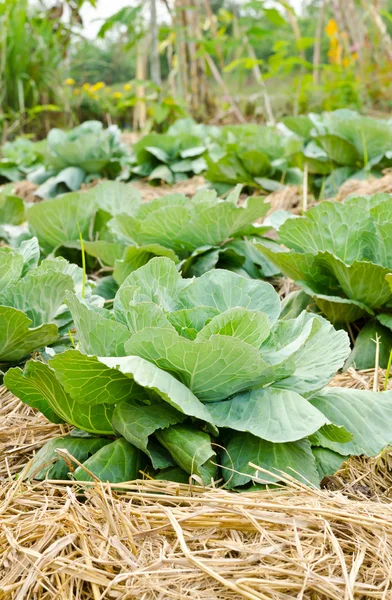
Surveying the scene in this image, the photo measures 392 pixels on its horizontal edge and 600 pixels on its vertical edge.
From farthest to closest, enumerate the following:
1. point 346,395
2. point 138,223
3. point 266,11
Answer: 1. point 266,11
2. point 138,223
3. point 346,395

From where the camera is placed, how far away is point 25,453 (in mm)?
1363

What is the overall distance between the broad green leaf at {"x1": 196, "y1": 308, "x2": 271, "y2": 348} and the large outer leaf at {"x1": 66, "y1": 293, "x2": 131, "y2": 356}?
155 millimetres

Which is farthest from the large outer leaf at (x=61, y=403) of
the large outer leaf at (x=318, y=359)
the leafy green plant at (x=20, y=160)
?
the leafy green plant at (x=20, y=160)

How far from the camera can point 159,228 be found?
2082mm

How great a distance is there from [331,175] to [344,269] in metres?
1.65

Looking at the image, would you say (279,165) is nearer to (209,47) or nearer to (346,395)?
(209,47)

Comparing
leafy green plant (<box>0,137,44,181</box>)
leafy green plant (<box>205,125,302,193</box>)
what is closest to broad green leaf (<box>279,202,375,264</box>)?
leafy green plant (<box>205,125,302,193</box>)

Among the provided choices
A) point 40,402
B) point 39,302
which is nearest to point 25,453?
point 40,402

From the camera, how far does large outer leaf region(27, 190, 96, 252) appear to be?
2363mm

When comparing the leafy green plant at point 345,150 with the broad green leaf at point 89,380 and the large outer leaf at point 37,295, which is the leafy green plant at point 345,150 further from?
the broad green leaf at point 89,380

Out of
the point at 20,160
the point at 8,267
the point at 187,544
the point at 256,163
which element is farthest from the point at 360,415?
the point at 20,160

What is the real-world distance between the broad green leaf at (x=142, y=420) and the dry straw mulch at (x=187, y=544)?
0.08 metres

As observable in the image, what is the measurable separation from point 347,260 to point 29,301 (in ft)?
2.94

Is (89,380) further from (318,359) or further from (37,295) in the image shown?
(37,295)
